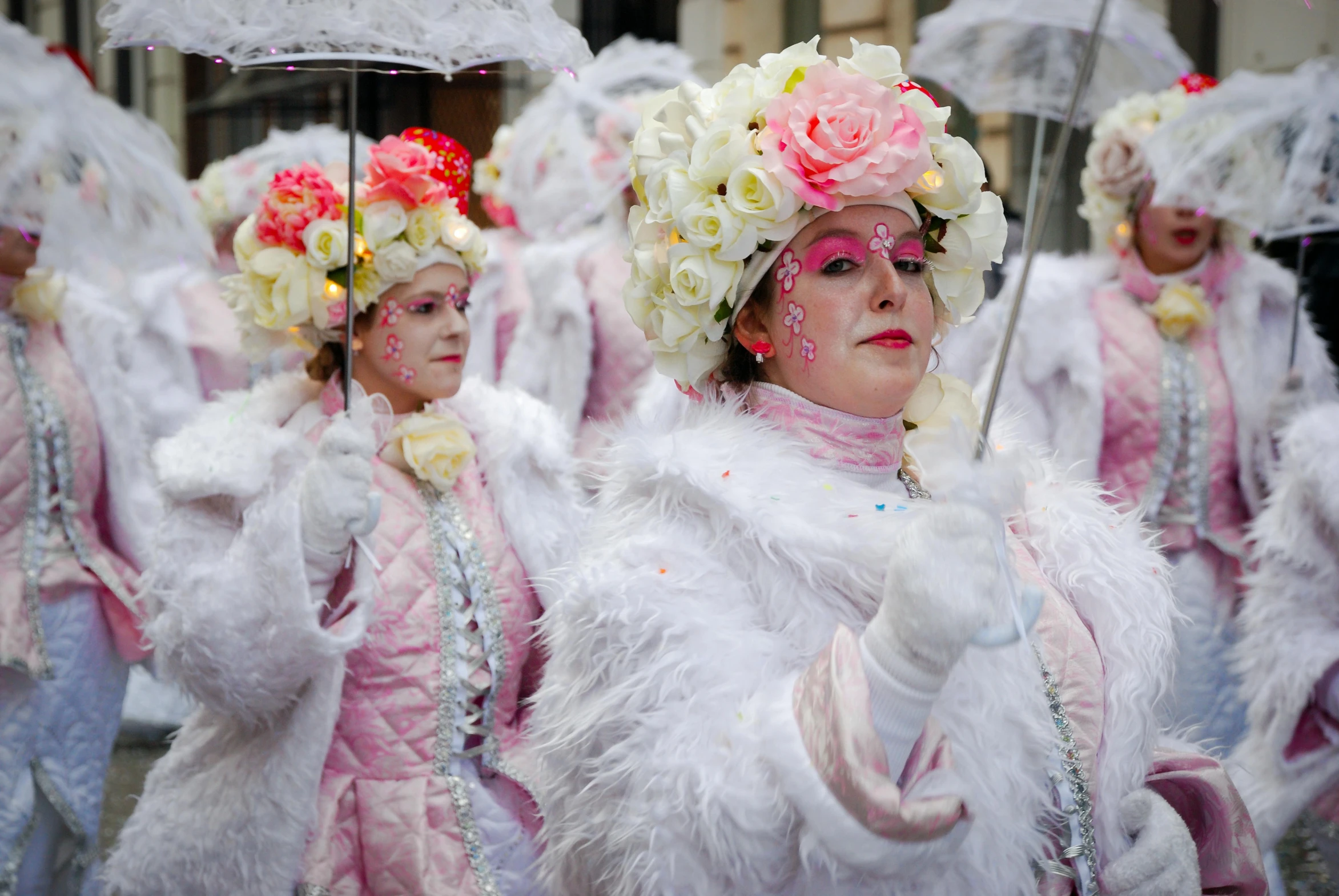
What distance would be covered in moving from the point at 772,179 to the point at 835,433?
397 mm

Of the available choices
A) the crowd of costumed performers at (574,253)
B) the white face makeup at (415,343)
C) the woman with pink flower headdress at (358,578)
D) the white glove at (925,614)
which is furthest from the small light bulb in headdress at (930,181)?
the crowd of costumed performers at (574,253)

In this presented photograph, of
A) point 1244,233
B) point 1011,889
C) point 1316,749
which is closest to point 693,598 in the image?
point 1011,889

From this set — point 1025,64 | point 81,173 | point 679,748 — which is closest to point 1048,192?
point 679,748

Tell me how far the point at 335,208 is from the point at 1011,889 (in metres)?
2.07

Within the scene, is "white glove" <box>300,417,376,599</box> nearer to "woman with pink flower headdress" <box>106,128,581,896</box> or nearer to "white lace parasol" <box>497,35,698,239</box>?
"woman with pink flower headdress" <box>106,128,581,896</box>

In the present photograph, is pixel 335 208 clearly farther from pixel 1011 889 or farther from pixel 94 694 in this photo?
pixel 1011 889

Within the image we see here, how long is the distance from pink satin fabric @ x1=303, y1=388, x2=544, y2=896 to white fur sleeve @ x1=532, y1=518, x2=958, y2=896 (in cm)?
72

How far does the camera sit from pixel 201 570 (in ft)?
8.70

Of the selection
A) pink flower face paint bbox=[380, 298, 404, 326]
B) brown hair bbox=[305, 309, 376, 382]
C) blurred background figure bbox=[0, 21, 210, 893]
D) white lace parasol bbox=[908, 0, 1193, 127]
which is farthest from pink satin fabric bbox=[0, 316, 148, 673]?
white lace parasol bbox=[908, 0, 1193, 127]

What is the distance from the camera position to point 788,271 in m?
2.00

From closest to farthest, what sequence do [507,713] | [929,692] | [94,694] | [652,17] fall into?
[929,692], [507,713], [94,694], [652,17]

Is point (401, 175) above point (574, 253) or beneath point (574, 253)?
above

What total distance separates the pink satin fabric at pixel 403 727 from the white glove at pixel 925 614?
4.42ft

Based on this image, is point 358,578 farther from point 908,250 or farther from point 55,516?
point 55,516
